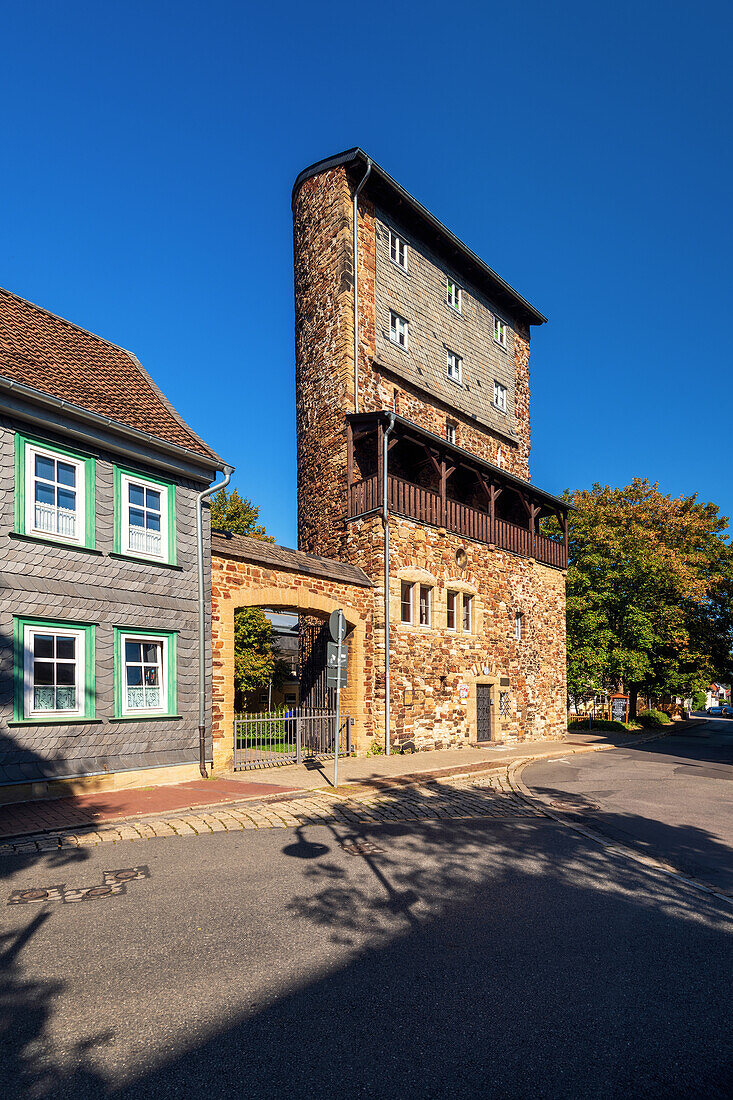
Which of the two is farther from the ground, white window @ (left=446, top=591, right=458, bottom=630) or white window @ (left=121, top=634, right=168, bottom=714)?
white window @ (left=446, top=591, right=458, bottom=630)

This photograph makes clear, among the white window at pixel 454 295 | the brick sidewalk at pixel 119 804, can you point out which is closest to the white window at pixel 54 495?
the brick sidewalk at pixel 119 804

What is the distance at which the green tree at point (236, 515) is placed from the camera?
3152 centimetres

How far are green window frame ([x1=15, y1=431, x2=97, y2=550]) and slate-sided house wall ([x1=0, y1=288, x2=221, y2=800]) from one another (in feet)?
0.11

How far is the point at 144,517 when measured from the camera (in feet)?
42.5

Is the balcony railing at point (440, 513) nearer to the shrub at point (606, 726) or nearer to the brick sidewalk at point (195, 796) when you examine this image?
the brick sidewalk at point (195, 796)

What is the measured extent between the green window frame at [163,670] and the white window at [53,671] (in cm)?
66

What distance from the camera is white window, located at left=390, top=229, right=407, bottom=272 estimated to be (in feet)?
78.1

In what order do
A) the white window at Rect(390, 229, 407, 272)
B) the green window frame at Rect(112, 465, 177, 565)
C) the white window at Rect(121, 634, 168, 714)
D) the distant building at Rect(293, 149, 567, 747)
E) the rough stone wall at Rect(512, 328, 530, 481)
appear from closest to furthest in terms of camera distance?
the white window at Rect(121, 634, 168, 714), the green window frame at Rect(112, 465, 177, 565), the distant building at Rect(293, 149, 567, 747), the white window at Rect(390, 229, 407, 272), the rough stone wall at Rect(512, 328, 530, 481)

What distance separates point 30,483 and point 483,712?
16363 mm

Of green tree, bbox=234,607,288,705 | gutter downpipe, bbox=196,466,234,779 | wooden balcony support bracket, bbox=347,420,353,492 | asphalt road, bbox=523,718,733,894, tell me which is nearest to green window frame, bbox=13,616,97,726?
gutter downpipe, bbox=196,466,234,779

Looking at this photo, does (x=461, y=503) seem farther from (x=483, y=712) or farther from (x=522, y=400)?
(x=522, y=400)

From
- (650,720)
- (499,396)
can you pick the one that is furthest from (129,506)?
(650,720)

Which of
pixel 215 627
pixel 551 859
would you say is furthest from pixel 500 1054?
pixel 215 627

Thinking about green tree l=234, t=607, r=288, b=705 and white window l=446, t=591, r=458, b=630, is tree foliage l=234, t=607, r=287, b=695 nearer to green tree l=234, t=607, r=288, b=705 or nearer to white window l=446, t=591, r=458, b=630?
green tree l=234, t=607, r=288, b=705
